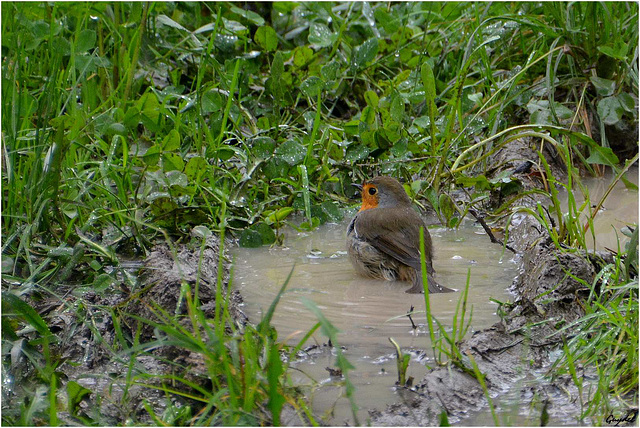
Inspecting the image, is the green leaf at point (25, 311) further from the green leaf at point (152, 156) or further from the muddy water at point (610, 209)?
the muddy water at point (610, 209)

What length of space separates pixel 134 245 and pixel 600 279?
2635mm

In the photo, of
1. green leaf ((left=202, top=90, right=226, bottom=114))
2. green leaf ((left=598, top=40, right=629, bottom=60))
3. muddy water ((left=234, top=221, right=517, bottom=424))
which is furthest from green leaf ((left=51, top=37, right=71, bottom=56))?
green leaf ((left=598, top=40, right=629, bottom=60))

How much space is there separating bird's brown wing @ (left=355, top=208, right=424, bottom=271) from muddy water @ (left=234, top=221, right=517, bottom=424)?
181 millimetres

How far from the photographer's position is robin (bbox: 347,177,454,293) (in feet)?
16.7

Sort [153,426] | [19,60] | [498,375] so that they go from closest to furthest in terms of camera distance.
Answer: [153,426] → [498,375] → [19,60]

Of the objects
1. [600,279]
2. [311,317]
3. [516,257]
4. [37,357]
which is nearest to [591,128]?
[516,257]

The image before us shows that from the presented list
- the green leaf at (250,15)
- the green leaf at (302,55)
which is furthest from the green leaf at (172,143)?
the green leaf at (250,15)

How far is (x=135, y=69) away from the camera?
667 cm

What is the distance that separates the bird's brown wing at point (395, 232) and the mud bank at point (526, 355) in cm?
69

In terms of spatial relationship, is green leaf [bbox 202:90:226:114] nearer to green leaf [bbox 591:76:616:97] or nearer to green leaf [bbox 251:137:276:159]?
green leaf [bbox 251:137:276:159]

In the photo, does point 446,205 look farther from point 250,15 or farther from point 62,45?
point 62,45

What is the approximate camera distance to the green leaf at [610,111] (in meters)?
6.39

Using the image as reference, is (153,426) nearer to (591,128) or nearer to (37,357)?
(37,357)

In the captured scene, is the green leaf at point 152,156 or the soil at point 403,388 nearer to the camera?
the soil at point 403,388
